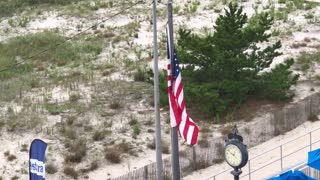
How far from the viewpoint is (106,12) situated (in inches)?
1838

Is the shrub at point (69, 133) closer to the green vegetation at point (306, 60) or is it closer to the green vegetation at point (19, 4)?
the green vegetation at point (306, 60)

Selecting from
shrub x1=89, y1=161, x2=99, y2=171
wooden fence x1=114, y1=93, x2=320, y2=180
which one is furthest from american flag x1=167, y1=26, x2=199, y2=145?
shrub x1=89, y1=161, x2=99, y2=171

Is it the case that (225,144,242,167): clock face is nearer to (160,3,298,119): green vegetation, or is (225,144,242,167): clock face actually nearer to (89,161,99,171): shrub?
(89,161,99,171): shrub

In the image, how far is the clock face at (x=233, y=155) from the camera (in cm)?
1484

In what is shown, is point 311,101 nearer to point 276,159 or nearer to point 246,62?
point 246,62

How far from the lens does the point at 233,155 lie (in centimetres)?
1495

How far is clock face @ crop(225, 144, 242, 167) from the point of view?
1484cm

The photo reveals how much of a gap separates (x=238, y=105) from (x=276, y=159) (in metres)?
5.70

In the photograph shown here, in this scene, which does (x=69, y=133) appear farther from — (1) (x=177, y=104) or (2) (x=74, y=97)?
(1) (x=177, y=104)

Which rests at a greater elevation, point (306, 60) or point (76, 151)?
point (306, 60)

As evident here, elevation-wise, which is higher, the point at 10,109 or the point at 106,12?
the point at 106,12

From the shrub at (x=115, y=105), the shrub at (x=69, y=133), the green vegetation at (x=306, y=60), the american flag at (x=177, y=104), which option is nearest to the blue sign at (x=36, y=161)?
the american flag at (x=177, y=104)

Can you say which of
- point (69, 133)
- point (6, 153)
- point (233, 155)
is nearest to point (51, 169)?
point (6, 153)

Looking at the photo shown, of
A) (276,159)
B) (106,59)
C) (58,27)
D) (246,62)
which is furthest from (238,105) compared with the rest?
(58,27)
